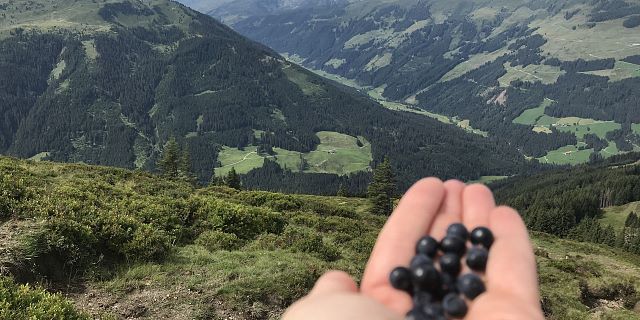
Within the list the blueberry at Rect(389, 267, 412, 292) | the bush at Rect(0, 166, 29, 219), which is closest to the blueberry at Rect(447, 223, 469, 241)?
the blueberry at Rect(389, 267, 412, 292)

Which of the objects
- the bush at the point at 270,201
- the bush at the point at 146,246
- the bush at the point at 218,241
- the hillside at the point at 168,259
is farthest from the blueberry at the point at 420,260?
the bush at the point at 270,201

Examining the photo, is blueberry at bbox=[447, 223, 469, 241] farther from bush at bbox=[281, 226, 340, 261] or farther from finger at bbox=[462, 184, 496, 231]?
bush at bbox=[281, 226, 340, 261]

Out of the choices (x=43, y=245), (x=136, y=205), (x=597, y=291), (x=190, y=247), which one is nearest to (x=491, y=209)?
(x=43, y=245)

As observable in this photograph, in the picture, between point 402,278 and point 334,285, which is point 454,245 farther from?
point 334,285

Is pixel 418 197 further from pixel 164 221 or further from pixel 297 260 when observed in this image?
pixel 164 221

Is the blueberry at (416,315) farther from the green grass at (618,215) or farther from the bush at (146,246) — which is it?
the green grass at (618,215)
